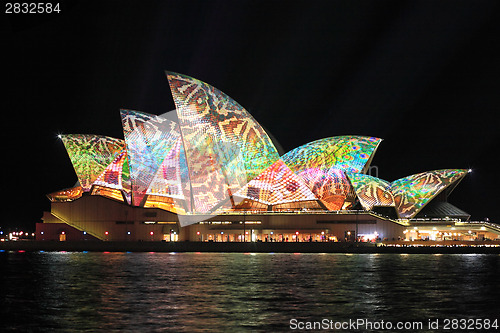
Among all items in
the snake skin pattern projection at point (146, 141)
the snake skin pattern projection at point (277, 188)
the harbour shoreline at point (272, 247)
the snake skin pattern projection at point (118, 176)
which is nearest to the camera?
the snake skin pattern projection at point (146, 141)

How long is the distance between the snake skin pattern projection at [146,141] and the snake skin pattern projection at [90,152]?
512cm

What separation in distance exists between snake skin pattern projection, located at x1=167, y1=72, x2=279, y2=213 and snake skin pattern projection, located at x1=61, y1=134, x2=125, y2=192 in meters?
11.1

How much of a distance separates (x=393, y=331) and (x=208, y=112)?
177 ft

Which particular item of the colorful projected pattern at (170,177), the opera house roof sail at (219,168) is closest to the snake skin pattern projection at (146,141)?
the opera house roof sail at (219,168)

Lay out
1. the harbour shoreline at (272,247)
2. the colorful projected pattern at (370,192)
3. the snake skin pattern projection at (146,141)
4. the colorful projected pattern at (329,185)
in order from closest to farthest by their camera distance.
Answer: the snake skin pattern projection at (146,141) → the harbour shoreline at (272,247) → the colorful projected pattern at (329,185) → the colorful projected pattern at (370,192)

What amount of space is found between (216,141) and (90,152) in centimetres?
1655

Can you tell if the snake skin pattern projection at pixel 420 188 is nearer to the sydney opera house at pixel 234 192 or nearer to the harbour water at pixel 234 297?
the sydney opera house at pixel 234 192

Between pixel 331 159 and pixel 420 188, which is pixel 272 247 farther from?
pixel 420 188

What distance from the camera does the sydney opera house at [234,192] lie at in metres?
80.6

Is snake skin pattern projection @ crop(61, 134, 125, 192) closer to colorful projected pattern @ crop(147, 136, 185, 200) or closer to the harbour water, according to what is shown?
colorful projected pattern @ crop(147, 136, 185, 200)

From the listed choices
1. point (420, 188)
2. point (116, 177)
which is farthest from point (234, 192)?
point (420, 188)

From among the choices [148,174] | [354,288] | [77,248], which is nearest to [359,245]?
[148,174]

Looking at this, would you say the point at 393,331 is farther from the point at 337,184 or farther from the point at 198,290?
the point at 337,184

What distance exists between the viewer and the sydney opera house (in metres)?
80.6
